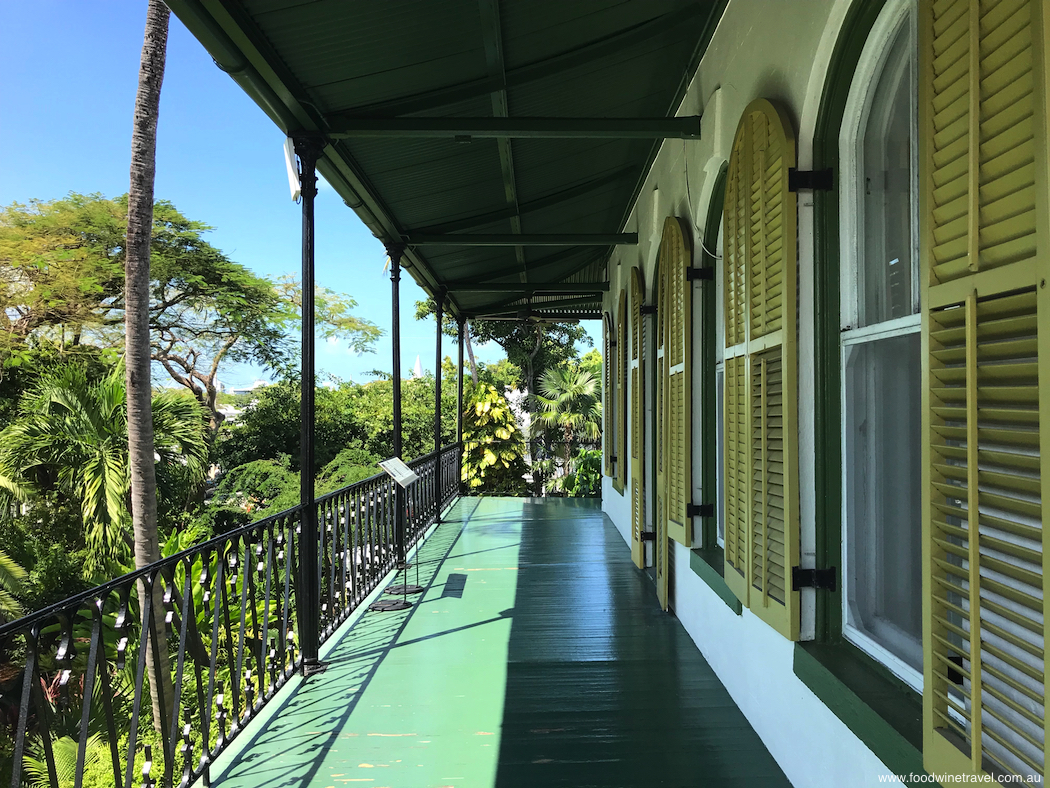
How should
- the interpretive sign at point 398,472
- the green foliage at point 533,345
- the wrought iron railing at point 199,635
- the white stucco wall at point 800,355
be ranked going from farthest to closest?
the green foliage at point 533,345 → the interpretive sign at point 398,472 → the white stucco wall at point 800,355 → the wrought iron railing at point 199,635

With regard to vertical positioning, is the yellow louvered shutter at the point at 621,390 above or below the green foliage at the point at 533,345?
below

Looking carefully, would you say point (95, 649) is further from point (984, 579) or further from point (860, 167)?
point (860, 167)

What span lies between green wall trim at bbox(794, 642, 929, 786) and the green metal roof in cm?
257

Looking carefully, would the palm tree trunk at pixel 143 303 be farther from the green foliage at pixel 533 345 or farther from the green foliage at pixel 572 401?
the green foliage at pixel 533 345

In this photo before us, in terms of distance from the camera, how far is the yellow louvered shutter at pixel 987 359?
101 centimetres

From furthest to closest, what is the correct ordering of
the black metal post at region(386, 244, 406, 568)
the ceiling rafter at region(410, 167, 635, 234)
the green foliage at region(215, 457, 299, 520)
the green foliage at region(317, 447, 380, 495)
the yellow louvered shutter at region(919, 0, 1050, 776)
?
the green foliage at region(215, 457, 299, 520), the green foliage at region(317, 447, 380, 495), the ceiling rafter at region(410, 167, 635, 234), the black metal post at region(386, 244, 406, 568), the yellow louvered shutter at region(919, 0, 1050, 776)

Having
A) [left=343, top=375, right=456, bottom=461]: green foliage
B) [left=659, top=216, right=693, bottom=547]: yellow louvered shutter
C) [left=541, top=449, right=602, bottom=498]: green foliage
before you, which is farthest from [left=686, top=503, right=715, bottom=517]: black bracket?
[left=343, top=375, right=456, bottom=461]: green foliage

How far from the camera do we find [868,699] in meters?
1.68

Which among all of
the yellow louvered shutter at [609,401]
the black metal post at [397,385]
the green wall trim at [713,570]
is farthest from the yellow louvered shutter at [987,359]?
the yellow louvered shutter at [609,401]

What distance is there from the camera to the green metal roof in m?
2.60

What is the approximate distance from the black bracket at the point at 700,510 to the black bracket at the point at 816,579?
1.37 metres

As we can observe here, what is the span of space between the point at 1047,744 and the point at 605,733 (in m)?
1.97

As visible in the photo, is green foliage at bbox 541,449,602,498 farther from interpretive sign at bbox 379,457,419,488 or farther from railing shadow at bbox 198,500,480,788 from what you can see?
railing shadow at bbox 198,500,480,788

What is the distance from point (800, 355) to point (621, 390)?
14.3 feet
